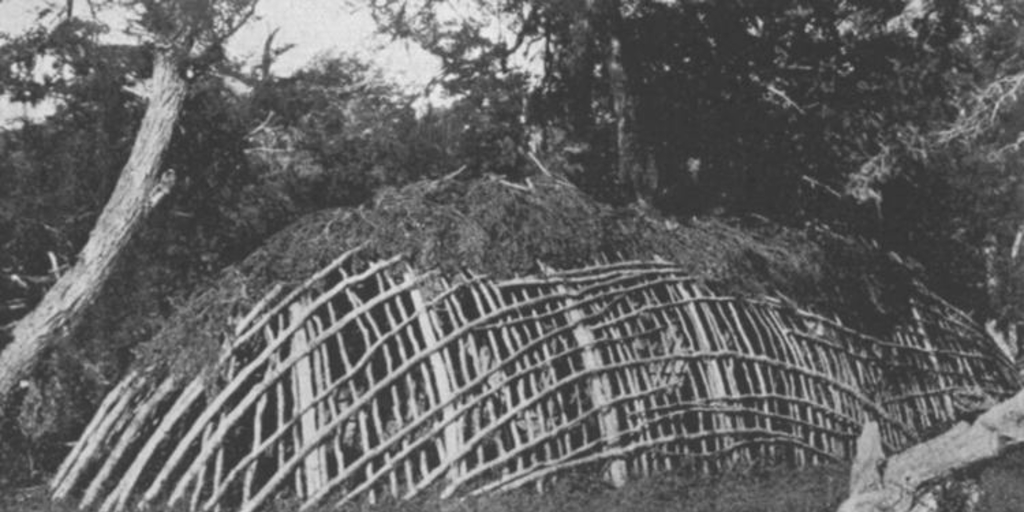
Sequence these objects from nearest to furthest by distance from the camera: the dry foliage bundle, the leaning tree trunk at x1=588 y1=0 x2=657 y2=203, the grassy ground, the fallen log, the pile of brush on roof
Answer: the fallen log, the grassy ground, the dry foliage bundle, the pile of brush on roof, the leaning tree trunk at x1=588 y1=0 x2=657 y2=203

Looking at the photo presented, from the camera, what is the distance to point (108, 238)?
35.4 ft

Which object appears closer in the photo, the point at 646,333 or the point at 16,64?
the point at 646,333

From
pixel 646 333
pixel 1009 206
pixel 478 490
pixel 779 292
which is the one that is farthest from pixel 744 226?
pixel 1009 206

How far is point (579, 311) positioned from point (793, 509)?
231 cm

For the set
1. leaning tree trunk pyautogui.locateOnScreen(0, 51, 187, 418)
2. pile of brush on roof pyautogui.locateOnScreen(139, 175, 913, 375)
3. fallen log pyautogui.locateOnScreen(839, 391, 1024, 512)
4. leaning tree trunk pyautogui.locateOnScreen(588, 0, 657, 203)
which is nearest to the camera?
fallen log pyautogui.locateOnScreen(839, 391, 1024, 512)

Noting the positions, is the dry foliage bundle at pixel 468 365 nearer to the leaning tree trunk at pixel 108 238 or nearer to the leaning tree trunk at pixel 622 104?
the leaning tree trunk at pixel 108 238

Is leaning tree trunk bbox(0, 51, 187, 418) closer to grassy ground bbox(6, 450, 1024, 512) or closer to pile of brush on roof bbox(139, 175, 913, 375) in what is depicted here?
grassy ground bbox(6, 450, 1024, 512)

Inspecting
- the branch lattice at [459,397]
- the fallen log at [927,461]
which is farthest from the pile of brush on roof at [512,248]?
the fallen log at [927,461]

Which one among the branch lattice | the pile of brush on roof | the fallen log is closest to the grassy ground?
the branch lattice

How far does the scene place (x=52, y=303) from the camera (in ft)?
33.7

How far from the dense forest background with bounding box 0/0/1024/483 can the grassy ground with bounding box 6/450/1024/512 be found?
4.21 m

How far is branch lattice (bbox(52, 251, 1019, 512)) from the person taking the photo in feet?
23.2

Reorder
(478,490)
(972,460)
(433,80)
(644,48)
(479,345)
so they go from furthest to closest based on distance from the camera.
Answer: (433,80) < (644,48) < (479,345) < (478,490) < (972,460)

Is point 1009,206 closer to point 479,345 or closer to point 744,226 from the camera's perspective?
point 744,226
